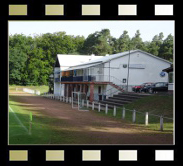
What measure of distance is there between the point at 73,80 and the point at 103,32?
15576 mm


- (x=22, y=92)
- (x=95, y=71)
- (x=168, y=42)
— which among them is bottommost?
(x=22, y=92)

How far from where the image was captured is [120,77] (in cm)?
3488

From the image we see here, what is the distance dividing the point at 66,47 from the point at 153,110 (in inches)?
1400

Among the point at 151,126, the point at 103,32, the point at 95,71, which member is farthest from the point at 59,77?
the point at 151,126

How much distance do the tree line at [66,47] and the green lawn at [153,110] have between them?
1987 cm

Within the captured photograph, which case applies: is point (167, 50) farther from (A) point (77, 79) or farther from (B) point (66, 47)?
(B) point (66, 47)

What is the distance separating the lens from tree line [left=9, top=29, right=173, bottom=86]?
1699 inches

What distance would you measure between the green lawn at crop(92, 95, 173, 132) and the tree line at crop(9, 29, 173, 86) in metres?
19.9

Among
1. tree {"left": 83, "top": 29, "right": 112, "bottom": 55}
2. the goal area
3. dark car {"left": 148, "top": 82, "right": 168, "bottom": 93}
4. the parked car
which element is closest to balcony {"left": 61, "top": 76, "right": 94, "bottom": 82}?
the goal area

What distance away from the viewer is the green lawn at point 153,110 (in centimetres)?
1605

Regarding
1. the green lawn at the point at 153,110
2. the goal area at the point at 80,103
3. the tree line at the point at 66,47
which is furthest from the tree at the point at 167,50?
the green lawn at the point at 153,110

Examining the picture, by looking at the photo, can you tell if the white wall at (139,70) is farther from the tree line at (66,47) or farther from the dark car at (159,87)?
the tree line at (66,47)

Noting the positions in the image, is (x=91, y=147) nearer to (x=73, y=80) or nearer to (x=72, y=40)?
(x=73, y=80)

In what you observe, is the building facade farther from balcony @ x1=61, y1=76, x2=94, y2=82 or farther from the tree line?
the tree line
